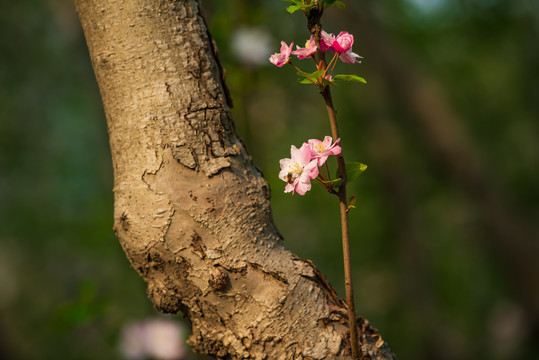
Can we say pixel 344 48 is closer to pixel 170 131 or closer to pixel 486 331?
pixel 170 131

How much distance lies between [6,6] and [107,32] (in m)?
7.14

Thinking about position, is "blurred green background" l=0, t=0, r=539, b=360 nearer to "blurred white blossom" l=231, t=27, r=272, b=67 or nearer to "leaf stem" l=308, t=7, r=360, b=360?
"blurred white blossom" l=231, t=27, r=272, b=67

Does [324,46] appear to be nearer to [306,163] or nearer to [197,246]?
[306,163]

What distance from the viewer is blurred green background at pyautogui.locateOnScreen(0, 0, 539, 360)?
504cm

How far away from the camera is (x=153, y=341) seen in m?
2.38

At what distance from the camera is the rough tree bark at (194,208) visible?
0.89 m

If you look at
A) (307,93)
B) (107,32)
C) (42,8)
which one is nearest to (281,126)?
(307,93)

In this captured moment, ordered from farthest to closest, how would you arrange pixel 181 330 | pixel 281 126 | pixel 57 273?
pixel 281 126
pixel 57 273
pixel 181 330

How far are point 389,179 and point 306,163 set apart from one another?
6.14 meters

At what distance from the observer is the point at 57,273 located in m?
8.69

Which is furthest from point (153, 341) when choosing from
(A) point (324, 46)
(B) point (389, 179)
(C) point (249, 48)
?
(B) point (389, 179)

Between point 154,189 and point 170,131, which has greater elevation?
point 170,131

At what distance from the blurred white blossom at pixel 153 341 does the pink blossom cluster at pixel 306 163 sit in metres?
1.72

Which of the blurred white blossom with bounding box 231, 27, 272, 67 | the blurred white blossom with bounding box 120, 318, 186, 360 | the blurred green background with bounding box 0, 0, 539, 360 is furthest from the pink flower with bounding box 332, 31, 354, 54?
the blurred green background with bounding box 0, 0, 539, 360
